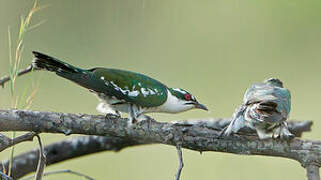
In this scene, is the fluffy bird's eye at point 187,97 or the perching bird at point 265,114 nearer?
the perching bird at point 265,114

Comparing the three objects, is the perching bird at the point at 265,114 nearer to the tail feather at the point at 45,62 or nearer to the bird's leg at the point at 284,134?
the bird's leg at the point at 284,134

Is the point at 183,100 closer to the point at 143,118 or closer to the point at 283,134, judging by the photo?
the point at 143,118

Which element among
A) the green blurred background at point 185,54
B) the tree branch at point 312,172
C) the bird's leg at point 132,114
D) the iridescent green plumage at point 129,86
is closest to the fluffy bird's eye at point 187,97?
the iridescent green plumage at point 129,86

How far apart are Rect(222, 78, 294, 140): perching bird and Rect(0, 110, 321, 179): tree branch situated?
0.15 ft

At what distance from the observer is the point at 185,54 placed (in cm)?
548

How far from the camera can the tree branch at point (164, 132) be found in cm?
217

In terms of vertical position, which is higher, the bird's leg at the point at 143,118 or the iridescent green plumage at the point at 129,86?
the iridescent green plumage at the point at 129,86

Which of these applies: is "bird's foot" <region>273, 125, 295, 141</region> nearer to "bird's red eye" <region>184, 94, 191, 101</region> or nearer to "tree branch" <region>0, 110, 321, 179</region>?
"tree branch" <region>0, 110, 321, 179</region>

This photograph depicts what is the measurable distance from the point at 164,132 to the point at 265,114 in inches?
15.4

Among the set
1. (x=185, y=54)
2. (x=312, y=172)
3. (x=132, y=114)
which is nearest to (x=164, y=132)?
(x=132, y=114)

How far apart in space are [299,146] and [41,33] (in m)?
3.21

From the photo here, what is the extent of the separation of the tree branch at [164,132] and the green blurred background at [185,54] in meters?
1.65

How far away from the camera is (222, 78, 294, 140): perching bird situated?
231 cm

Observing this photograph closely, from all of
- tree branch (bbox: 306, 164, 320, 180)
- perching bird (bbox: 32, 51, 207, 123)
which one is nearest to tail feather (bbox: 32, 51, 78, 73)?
perching bird (bbox: 32, 51, 207, 123)
